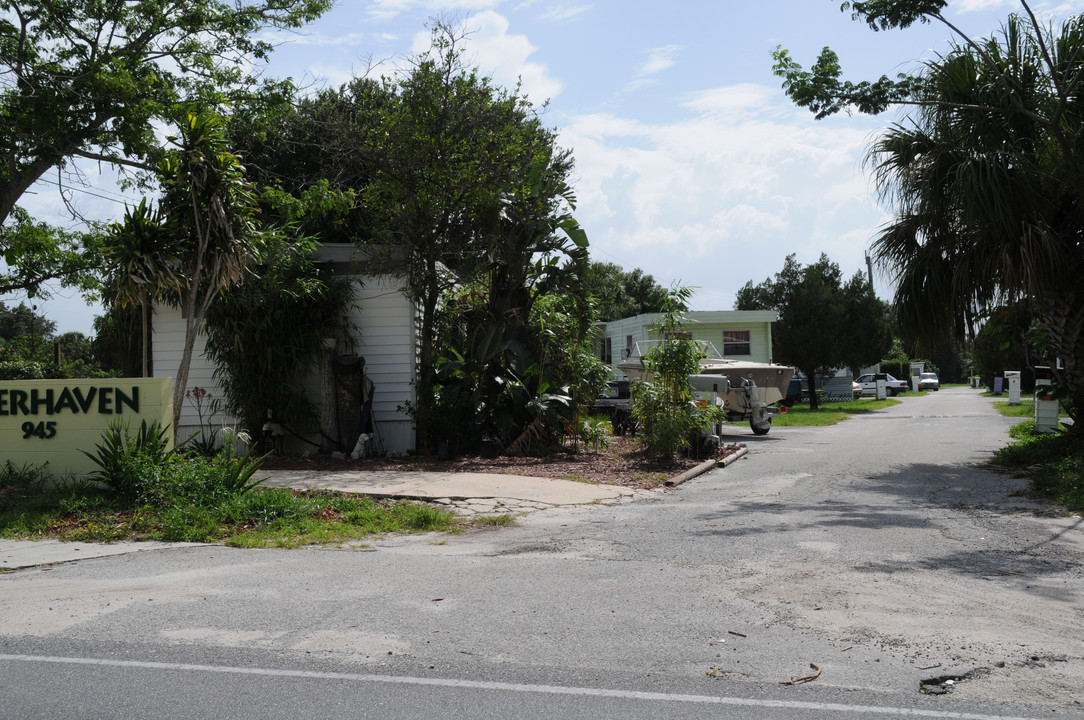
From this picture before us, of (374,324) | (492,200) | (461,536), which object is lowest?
(461,536)

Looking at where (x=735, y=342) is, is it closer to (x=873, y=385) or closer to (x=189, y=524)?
(x=873, y=385)

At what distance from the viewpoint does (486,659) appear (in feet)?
Result: 16.6

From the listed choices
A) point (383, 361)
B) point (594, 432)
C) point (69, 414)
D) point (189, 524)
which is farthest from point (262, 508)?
point (594, 432)

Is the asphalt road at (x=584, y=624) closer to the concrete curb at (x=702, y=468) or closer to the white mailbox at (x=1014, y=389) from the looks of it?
the concrete curb at (x=702, y=468)

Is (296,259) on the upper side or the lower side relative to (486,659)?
upper

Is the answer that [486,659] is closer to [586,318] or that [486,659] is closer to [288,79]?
[586,318]

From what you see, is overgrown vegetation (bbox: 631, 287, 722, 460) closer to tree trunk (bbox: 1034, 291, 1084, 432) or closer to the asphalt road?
the asphalt road

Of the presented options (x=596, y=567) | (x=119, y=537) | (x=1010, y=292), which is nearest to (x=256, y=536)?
(x=119, y=537)

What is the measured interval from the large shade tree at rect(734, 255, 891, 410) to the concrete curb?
67.7 feet

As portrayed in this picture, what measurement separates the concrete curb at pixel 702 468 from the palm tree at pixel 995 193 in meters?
3.80

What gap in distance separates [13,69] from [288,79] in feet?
16.5

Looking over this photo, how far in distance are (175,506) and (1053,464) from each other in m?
12.4

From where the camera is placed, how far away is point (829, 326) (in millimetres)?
36500

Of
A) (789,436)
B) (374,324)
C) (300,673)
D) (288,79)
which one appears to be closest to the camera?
(300,673)
